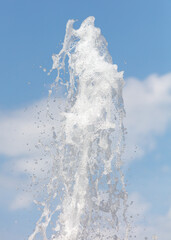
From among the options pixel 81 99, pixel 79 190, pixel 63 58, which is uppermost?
pixel 63 58

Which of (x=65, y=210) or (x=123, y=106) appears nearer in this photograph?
(x=65, y=210)

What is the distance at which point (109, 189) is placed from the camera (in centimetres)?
4647

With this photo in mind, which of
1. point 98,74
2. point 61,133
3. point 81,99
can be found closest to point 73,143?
point 61,133

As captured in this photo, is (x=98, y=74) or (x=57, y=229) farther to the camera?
(x=98, y=74)

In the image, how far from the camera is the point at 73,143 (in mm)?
46250

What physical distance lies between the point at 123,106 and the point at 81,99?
450cm

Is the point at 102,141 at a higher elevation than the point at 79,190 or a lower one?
higher

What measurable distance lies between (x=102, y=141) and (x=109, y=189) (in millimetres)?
4988

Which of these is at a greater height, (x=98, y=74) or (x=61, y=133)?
(x=98, y=74)

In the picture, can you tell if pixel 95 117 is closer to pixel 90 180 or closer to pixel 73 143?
pixel 73 143

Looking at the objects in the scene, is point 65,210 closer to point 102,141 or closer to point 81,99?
point 102,141

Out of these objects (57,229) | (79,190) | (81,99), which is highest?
(81,99)

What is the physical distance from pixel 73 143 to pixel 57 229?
8.67 meters

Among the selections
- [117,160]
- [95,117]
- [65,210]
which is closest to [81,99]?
[95,117]
